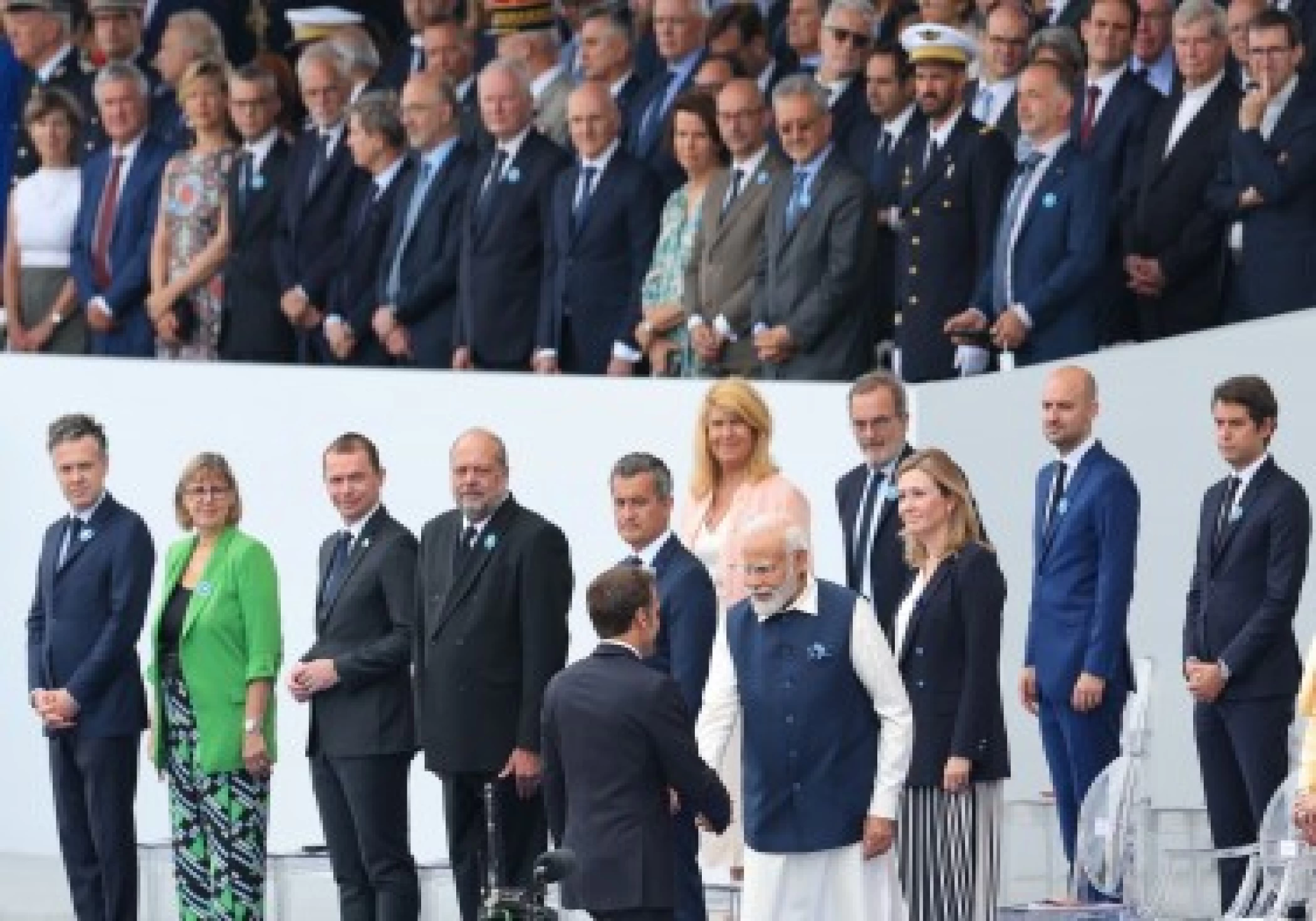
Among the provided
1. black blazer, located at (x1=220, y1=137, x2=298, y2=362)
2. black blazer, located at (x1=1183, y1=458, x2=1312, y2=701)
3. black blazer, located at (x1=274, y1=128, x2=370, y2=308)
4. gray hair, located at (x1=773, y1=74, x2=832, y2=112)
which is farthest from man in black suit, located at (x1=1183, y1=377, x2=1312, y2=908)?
black blazer, located at (x1=220, y1=137, x2=298, y2=362)

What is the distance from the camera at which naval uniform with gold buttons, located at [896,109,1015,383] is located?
16.9 meters

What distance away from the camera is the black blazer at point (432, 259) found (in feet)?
A: 60.3

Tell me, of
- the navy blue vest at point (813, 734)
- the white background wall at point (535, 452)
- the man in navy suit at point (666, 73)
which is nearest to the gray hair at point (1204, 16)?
the white background wall at point (535, 452)

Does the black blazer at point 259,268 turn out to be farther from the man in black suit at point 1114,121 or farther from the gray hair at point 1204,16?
the gray hair at point 1204,16

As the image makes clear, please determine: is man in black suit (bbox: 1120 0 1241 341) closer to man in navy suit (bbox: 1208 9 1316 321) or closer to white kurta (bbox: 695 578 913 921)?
man in navy suit (bbox: 1208 9 1316 321)

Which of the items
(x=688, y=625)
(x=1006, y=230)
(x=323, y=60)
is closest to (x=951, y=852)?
(x=688, y=625)

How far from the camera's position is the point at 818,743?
42.2ft

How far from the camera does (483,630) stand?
14.8 metres

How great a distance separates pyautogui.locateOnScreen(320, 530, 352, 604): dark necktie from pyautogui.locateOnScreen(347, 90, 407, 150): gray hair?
3.52 meters

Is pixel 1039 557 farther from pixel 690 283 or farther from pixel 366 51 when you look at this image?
pixel 366 51

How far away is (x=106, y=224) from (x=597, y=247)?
2.59m

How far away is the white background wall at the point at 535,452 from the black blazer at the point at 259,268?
61 cm

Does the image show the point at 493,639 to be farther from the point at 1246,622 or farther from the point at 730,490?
the point at 1246,622

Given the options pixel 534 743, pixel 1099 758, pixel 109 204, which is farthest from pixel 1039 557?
pixel 109 204
